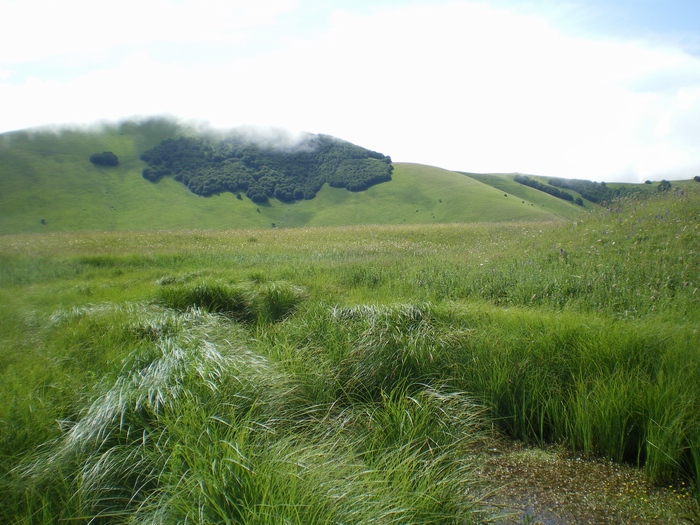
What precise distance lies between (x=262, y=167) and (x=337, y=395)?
401 feet

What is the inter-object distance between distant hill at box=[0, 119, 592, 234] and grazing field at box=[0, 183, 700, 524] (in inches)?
2423

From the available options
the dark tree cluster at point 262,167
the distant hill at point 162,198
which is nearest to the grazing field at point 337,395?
the distant hill at point 162,198

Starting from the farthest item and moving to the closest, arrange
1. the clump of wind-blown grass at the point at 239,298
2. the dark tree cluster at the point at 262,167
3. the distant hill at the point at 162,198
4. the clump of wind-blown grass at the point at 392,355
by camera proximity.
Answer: the dark tree cluster at the point at 262,167 < the distant hill at the point at 162,198 < the clump of wind-blown grass at the point at 239,298 < the clump of wind-blown grass at the point at 392,355

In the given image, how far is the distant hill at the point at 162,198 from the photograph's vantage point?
70.2m

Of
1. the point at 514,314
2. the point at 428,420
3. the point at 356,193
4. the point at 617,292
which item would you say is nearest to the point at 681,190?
the point at 617,292

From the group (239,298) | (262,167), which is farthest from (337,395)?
(262,167)

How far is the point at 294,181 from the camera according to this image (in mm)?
118562

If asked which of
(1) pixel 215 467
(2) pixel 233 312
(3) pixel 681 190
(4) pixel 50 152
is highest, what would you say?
(4) pixel 50 152

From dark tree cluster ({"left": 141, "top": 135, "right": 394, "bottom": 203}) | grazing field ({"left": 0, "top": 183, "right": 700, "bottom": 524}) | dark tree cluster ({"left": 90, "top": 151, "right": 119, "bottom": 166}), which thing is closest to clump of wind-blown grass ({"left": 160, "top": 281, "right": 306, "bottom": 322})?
grazing field ({"left": 0, "top": 183, "right": 700, "bottom": 524})

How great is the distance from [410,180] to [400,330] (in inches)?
4237

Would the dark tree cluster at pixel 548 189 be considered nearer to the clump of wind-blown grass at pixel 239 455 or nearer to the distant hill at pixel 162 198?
the distant hill at pixel 162 198

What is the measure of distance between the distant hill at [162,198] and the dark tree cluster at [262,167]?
1647 mm

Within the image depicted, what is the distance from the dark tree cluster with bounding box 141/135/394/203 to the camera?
106750 mm

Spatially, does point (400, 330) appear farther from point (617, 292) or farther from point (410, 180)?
point (410, 180)
